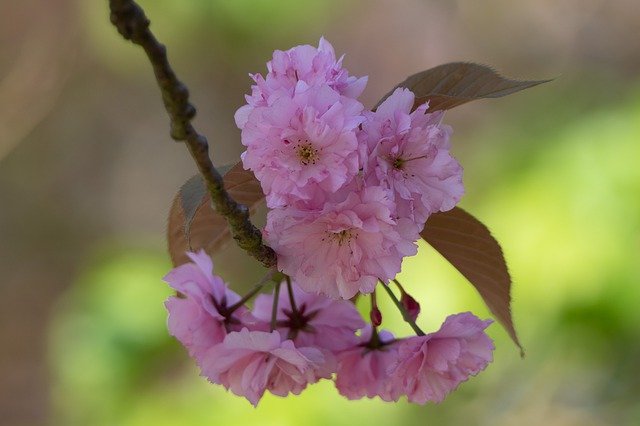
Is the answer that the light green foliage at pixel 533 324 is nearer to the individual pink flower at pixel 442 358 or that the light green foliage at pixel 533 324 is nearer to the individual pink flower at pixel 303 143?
the individual pink flower at pixel 442 358

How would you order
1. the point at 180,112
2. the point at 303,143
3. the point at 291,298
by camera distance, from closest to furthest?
the point at 180,112, the point at 303,143, the point at 291,298

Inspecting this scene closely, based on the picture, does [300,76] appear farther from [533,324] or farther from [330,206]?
[533,324]

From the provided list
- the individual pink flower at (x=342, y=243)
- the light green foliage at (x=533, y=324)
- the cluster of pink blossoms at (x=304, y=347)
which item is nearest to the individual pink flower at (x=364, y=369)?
the cluster of pink blossoms at (x=304, y=347)

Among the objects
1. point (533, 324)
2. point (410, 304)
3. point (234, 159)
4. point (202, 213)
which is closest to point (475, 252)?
point (410, 304)

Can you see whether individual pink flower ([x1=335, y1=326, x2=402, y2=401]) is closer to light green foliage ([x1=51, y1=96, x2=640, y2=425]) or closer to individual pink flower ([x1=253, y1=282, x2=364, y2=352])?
individual pink flower ([x1=253, y1=282, x2=364, y2=352])

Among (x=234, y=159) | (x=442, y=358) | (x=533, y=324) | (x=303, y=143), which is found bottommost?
(x=442, y=358)

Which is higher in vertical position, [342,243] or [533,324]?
[533,324]

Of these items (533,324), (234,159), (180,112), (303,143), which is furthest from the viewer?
(234,159)
